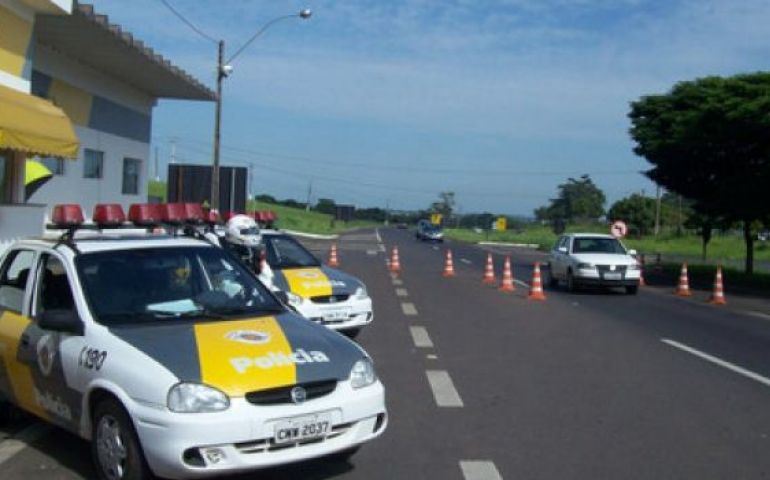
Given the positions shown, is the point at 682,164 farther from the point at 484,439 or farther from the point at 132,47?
the point at 484,439

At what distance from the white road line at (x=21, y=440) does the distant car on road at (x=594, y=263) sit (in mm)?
16822

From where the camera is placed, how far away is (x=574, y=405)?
798 centimetres

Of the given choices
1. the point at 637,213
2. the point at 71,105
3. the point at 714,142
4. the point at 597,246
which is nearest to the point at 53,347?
the point at 71,105

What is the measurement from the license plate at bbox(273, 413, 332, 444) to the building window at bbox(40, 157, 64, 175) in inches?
722

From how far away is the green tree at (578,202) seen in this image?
420ft

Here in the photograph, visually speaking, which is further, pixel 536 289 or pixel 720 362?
pixel 536 289

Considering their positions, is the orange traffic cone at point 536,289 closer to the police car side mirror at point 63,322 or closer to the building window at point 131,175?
the building window at point 131,175

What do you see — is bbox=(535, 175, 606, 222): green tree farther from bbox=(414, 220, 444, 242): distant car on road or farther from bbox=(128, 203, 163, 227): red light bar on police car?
bbox=(128, 203, 163, 227): red light bar on police car

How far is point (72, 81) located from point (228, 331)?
18.9 meters

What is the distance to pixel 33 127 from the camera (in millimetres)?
13453

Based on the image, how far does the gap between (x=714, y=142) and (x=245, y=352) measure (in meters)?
26.1

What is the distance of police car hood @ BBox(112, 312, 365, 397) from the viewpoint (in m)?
5.08

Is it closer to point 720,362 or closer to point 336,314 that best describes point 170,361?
point 336,314

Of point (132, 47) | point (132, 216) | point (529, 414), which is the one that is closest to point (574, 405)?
point (529, 414)
